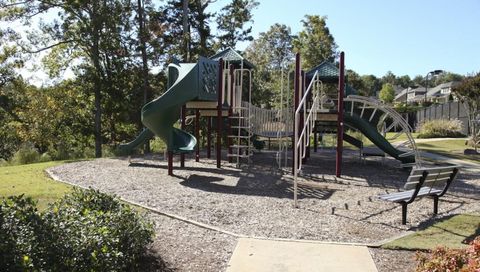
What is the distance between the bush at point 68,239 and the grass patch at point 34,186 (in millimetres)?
3012

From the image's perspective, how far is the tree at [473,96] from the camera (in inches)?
939

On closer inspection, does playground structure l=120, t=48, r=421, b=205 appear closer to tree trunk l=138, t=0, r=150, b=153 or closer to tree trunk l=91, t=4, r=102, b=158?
tree trunk l=138, t=0, r=150, b=153

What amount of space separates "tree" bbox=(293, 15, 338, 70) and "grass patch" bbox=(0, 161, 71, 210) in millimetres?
22026

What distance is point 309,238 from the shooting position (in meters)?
6.01

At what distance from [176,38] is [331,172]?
1415 centimetres

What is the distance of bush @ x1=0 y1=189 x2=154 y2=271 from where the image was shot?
3594 mm

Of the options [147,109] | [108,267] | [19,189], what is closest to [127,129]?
[147,109]

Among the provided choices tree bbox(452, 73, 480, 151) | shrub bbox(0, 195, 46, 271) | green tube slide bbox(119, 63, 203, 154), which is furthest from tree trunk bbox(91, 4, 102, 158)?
tree bbox(452, 73, 480, 151)

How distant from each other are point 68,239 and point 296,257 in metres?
2.59

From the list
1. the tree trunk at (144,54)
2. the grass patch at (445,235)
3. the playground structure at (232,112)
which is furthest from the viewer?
the tree trunk at (144,54)

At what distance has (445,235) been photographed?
6203mm

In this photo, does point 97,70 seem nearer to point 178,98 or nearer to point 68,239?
point 178,98

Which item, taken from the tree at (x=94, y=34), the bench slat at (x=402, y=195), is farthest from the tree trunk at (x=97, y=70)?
the bench slat at (x=402, y=195)

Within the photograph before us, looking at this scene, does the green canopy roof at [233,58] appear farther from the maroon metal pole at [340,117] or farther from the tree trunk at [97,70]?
the tree trunk at [97,70]
